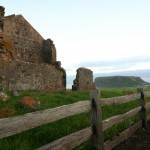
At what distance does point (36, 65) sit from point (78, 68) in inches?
155

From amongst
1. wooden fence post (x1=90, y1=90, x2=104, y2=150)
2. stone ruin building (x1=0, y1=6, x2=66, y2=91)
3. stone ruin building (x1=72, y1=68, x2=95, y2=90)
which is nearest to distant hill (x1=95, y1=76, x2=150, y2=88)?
stone ruin building (x1=0, y1=6, x2=66, y2=91)

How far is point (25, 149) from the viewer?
19.9ft

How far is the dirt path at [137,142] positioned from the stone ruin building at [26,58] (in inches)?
239

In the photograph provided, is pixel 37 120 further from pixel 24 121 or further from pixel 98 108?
pixel 98 108

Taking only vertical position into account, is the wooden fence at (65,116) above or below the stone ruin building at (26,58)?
below

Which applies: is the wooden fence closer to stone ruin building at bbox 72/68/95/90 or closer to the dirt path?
the dirt path

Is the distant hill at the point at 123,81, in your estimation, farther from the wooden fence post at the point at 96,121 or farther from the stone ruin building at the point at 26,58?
the wooden fence post at the point at 96,121

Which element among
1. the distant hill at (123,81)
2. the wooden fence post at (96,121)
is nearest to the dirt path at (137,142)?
the wooden fence post at (96,121)

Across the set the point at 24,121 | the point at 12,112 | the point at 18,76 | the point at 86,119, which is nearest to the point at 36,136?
the point at 12,112

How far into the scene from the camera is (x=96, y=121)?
245 inches

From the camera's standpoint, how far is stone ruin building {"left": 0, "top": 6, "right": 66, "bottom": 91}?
41.2 ft

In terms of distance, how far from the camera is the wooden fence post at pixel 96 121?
6207mm

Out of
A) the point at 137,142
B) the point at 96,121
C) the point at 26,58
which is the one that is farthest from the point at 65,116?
the point at 26,58

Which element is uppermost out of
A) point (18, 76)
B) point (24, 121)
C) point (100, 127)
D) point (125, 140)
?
point (18, 76)
